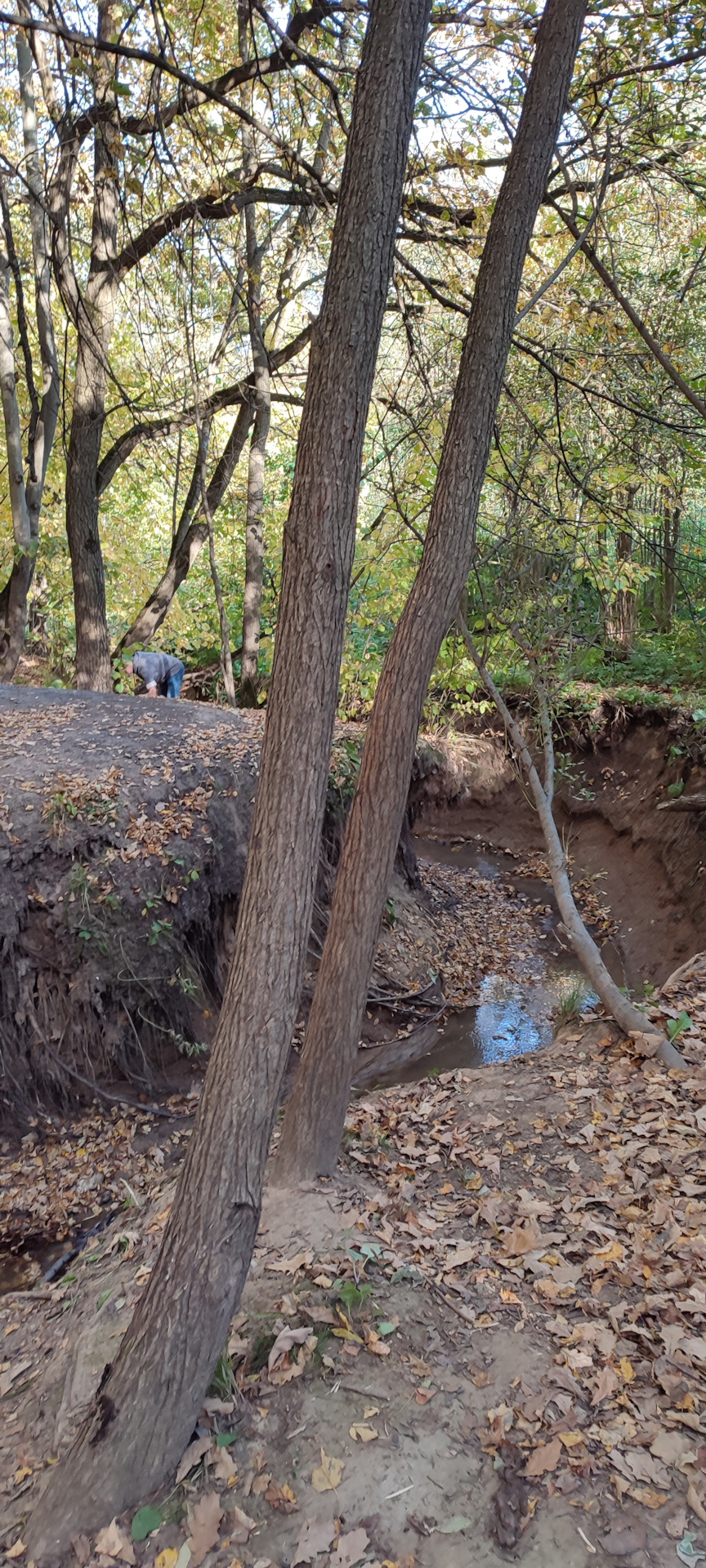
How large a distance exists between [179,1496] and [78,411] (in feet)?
32.0

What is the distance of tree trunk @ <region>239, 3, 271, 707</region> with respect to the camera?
8773 millimetres

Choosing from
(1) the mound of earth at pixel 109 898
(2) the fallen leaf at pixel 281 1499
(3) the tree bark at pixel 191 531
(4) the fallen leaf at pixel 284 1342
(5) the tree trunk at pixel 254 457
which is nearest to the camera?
(2) the fallen leaf at pixel 281 1499

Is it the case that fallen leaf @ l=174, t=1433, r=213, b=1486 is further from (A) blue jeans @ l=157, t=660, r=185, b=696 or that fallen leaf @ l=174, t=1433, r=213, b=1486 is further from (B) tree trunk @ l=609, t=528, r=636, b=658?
(B) tree trunk @ l=609, t=528, r=636, b=658

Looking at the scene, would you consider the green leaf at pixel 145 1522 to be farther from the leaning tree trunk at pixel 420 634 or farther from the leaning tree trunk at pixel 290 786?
the leaning tree trunk at pixel 420 634

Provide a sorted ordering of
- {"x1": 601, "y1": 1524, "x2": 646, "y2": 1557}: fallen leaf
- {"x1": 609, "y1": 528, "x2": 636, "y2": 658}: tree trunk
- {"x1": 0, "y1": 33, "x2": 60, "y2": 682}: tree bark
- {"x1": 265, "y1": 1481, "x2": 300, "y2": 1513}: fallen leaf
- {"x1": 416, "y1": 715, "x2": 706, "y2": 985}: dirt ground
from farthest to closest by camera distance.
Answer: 1. {"x1": 609, "y1": 528, "x2": 636, "y2": 658}: tree trunk
2. {"x1": 416, "y1": 715, "x2": 706, "y2": 985}: dirt ground
3. {"x1": 0, "y1": 33, "x2": 60, "y2": 682}: tree bark
4. {"x1": 265, "y1": 1481, "x2": 300, "y2": 1513}: fallen leaf
5. {"x1": 601, "y1": 1524, "x2": 646, "y2": 1557}: fallen leaf

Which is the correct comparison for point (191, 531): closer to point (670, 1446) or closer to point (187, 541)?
point (187, 541)

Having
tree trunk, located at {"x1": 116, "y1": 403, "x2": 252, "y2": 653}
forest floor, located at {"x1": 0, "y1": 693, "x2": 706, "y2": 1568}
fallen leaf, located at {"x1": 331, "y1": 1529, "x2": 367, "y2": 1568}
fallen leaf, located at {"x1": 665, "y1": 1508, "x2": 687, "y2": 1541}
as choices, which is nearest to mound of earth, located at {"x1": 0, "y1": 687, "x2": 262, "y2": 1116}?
forest floor, located at {"x1": 0, "y1": 693, "x2": 706, "y2": 1568}

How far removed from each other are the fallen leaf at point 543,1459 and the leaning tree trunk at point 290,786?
1.10 metres

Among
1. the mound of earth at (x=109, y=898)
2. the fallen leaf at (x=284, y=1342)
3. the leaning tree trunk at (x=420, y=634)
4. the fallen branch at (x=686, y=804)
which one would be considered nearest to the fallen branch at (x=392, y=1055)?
the mound of earth at (x=109, y=898)

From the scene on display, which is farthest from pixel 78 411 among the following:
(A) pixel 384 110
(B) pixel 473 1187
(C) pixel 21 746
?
(B) pixel 473 1187

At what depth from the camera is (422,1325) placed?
343cm

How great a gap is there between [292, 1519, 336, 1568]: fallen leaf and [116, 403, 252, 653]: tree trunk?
11.4 m

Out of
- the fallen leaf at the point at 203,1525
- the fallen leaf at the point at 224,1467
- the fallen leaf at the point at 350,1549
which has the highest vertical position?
the fallen leaf at the point at 350,1549

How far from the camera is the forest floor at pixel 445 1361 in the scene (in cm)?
263
